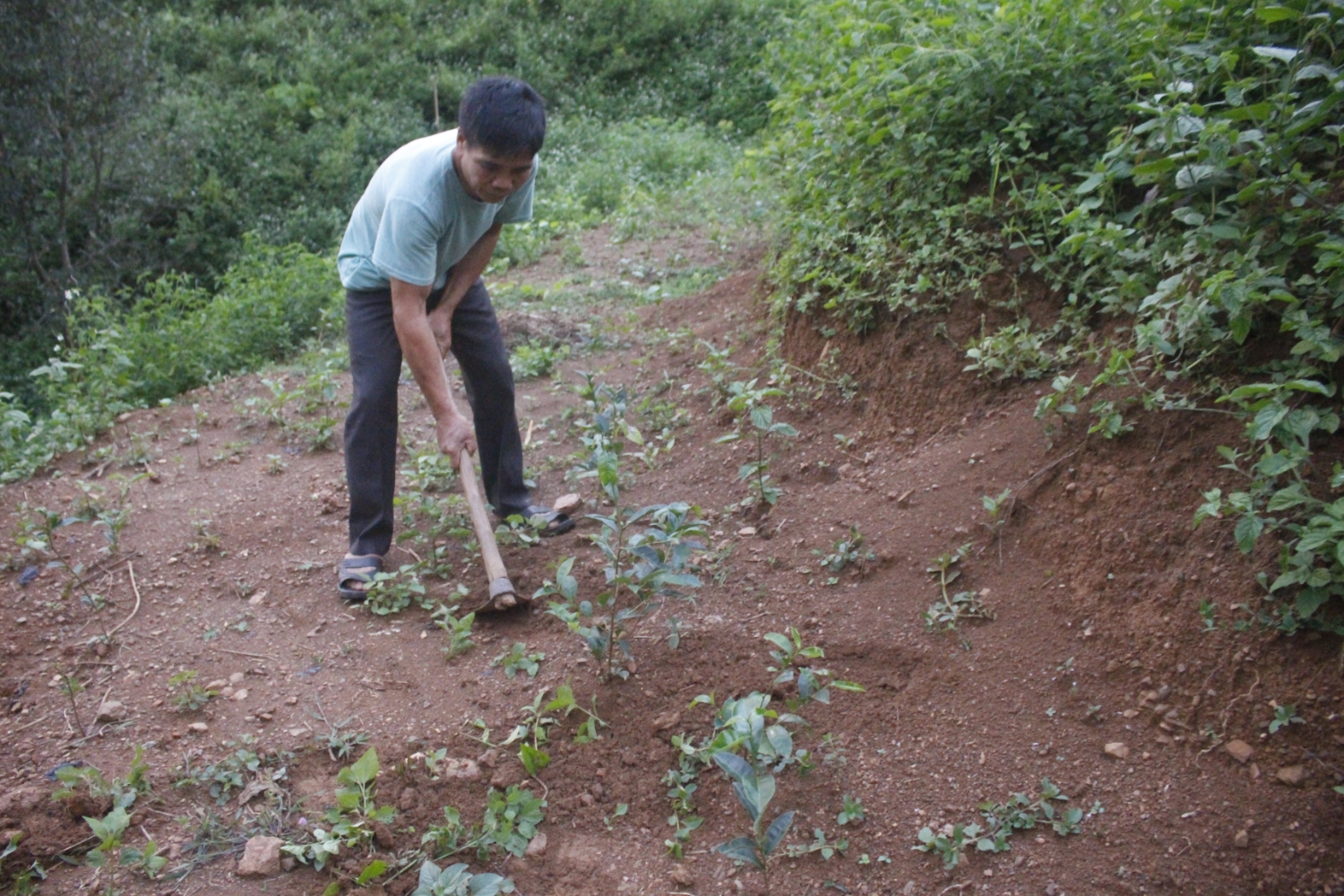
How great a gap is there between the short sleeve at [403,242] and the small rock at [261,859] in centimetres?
161

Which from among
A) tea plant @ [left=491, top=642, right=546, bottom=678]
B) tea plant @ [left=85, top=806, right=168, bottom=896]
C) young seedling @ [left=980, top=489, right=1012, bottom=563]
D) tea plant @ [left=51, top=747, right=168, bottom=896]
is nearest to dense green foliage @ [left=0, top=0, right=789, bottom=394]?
tea plant @ [left=51, top=747, right=168, bottom=896]

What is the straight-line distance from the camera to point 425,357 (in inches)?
123

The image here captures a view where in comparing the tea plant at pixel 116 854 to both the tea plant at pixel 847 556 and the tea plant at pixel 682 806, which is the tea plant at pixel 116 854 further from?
the tea plant at pixel 847 556

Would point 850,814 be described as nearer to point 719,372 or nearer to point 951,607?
point 951,607

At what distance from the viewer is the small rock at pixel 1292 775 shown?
2.14m

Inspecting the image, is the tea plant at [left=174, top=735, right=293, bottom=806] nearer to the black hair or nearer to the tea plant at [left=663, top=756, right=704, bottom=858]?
the tea plant at [left=663, top=756, right=704, bottom=858]

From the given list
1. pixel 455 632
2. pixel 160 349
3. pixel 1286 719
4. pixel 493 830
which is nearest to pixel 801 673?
pixel 493 830

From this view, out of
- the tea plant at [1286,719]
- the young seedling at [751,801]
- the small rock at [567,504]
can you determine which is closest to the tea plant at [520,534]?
the small rock at [567,504]

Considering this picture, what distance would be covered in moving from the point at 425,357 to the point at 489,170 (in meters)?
0.61

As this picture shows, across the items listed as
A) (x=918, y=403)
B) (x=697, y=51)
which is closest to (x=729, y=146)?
(x=697, y=51)

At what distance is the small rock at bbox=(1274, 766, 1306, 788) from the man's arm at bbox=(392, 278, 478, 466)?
94.8 inches

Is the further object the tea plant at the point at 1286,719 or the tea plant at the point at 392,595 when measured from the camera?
the tea plant at the point at 392,595

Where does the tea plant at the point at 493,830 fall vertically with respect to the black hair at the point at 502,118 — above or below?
below

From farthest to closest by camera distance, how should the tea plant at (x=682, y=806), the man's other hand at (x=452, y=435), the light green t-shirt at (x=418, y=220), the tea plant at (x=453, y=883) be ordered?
the man's other hand at (x=452, y=435) → the light green t-shirt at (x=418, y=220) → the tea plant at (x=682, y=806) → the tea plant at (x=453, y=883)
